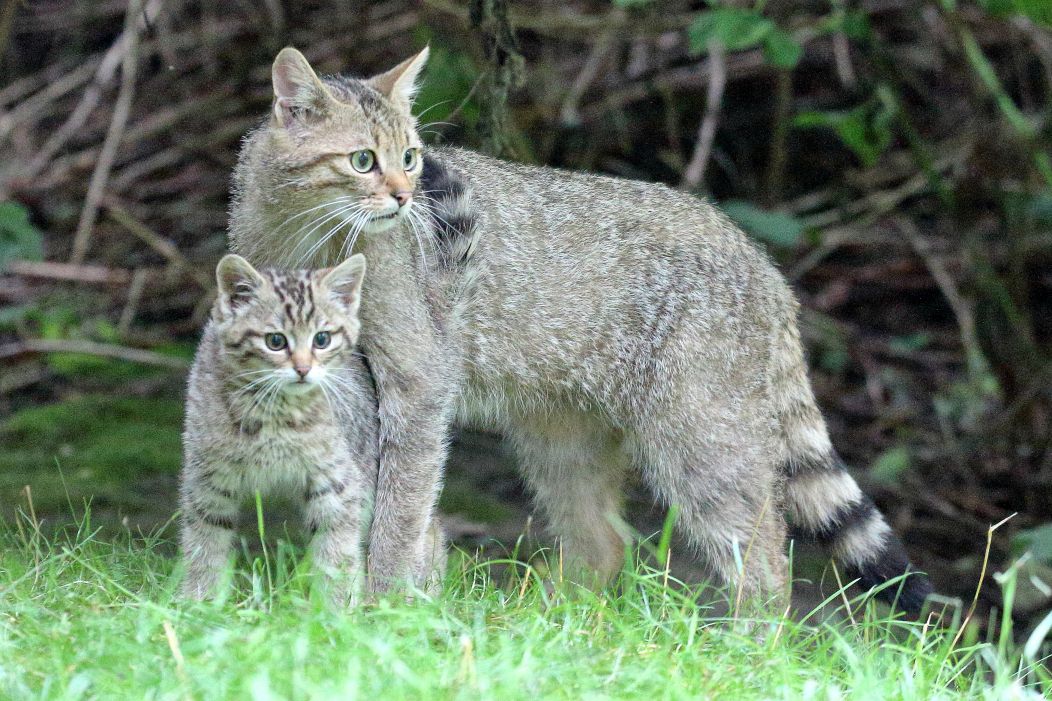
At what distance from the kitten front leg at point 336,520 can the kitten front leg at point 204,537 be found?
0.30m

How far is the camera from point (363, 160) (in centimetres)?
504

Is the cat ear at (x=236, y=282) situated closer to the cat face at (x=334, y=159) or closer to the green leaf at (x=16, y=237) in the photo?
the cat face at (x=334, y=159)

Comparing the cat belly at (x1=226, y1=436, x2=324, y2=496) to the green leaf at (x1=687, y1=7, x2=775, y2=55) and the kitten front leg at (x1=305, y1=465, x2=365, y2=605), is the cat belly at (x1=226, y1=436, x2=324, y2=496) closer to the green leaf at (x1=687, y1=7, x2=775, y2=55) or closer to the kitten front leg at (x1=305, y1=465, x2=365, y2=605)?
the kitten front leg at (x1=305, y1=465, x2=365, y2=605)

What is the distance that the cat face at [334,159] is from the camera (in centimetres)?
498

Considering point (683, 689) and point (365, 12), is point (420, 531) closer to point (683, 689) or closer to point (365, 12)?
point (683, 689)

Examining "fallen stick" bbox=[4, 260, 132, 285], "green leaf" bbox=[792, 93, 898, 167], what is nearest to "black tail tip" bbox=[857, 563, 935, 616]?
"green leaf" bbox=[792, 93, 898, 167]

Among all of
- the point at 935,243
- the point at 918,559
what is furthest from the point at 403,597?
the point at 935,243

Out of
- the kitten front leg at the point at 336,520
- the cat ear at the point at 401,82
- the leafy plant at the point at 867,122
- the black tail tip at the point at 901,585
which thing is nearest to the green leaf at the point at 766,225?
the leafy plant at the point at 867,122

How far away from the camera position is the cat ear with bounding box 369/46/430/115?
213 inches

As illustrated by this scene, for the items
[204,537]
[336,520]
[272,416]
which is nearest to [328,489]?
[336,520]

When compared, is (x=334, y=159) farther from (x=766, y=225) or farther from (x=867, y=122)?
(x=867, y=122)

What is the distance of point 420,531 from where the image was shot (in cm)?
524

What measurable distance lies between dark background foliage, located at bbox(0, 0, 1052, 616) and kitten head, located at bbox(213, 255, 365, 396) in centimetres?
291

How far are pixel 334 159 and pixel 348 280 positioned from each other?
1.64ft
